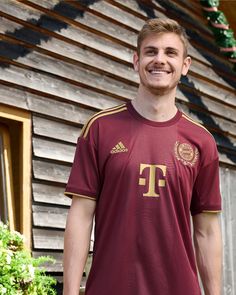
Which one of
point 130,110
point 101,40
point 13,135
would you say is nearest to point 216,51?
point 101,40

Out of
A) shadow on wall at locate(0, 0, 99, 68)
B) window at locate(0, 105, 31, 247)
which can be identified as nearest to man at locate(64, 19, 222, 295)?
window at locate(0, 105, 31, 247)

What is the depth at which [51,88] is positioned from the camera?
18.4 ft

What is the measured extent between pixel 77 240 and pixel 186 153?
1.48ft

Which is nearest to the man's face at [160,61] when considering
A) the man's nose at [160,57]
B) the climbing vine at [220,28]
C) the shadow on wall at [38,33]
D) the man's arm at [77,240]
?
the man's nose at [160,57]

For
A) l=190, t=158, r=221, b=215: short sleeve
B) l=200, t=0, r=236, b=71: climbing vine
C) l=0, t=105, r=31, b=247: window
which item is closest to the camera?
l=190, t=158, r=221, b=215: short sleeve

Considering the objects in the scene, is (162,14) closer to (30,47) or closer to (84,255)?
(30,47)

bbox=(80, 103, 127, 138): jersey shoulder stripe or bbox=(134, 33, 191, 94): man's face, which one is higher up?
bbox=(134, 33, 191, 94): man's face

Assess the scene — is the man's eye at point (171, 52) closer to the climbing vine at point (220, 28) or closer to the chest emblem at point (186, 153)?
the chest emblem at point (186, 153)

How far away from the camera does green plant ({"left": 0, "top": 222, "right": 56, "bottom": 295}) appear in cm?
393

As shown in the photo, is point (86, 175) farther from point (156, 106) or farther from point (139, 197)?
point (156, 106)

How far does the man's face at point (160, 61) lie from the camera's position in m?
2.18

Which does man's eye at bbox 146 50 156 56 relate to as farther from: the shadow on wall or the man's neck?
the shadow on wall

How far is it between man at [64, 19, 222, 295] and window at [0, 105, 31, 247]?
2.90 metres

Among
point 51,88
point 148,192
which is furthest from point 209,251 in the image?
point 51,88
